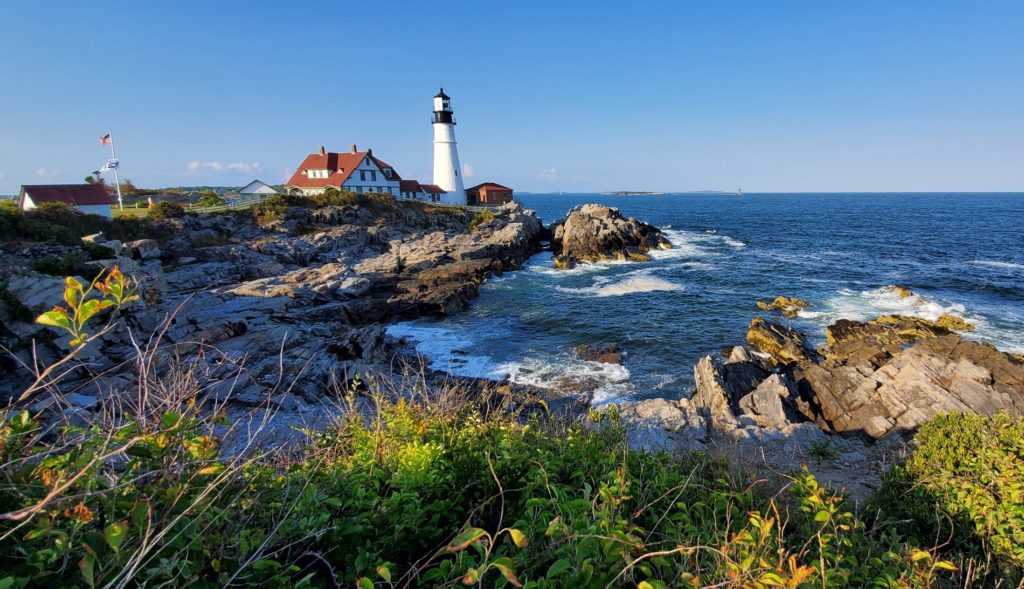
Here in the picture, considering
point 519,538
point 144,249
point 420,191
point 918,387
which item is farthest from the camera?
point 420,191

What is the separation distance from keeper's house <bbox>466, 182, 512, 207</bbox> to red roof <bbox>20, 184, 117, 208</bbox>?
43.8m

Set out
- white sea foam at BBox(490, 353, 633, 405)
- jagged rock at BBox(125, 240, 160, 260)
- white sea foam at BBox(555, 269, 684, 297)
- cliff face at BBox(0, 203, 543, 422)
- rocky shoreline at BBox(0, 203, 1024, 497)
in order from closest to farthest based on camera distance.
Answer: rocky shoreline at BBox(0, 203, 1024, 497), cliff face at BBox(0, 203, 543, 422), white sea foam at BBox(490, 353, 633, 405), jagged rock at BBox(125, 240, 160, 260), white sea foam at BBox(555, 269, 684, 297)

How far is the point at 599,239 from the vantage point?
47.6 metres

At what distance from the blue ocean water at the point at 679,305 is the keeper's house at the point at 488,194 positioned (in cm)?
2493

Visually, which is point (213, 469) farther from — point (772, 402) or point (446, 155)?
point (446, 155)

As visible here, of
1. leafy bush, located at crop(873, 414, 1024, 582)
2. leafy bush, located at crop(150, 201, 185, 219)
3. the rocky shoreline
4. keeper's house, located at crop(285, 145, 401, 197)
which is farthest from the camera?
keeper's house, located at crop(285, 145, 401, 197)

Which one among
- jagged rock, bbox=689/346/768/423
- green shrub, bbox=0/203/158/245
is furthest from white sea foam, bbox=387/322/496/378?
green shrub, bbox=0/203/158/245

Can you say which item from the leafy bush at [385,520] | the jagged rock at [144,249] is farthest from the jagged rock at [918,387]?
the jagged rock at [144,249]

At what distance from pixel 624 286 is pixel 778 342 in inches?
564

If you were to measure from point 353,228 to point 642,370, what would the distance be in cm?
3325

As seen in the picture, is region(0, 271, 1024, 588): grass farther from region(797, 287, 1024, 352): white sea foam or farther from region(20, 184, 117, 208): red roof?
region(20, 184, 117, 208): red roof

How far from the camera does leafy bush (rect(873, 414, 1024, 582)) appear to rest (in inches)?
185

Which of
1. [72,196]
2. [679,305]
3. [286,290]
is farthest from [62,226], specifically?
[679,305]

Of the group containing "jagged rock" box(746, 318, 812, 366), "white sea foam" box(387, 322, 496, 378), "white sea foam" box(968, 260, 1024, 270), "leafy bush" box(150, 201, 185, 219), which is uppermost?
"leafy bush" box(150, 201, 185, 219)
